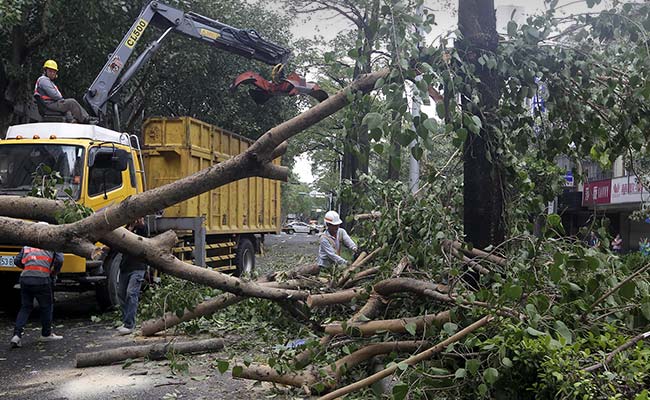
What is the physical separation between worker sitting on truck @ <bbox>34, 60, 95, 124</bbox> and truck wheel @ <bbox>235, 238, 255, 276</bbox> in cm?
542

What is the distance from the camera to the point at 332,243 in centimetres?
834

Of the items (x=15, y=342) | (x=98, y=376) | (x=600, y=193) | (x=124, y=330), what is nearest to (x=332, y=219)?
(x=124, y=330)

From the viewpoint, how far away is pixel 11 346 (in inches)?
303

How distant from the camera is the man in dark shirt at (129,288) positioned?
27.7 ft

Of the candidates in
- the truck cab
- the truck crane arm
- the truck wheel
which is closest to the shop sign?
the truck wheel

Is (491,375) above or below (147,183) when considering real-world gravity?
below

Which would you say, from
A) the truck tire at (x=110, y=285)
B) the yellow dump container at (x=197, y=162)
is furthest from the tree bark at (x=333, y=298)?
the yellow dump container at (x=197, y=162)

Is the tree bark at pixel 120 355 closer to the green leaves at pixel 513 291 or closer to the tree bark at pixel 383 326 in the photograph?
the tree bark at pixel 383 326

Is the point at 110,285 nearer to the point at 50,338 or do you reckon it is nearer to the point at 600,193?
the point at 50,338

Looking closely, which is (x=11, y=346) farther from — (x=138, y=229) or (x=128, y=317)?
(x=138, y=229)

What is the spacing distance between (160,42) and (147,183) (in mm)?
2588

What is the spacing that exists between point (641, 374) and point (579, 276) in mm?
986

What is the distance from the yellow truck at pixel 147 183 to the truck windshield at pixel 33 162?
0.01 meters

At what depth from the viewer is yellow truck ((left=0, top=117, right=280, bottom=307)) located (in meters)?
9.09
